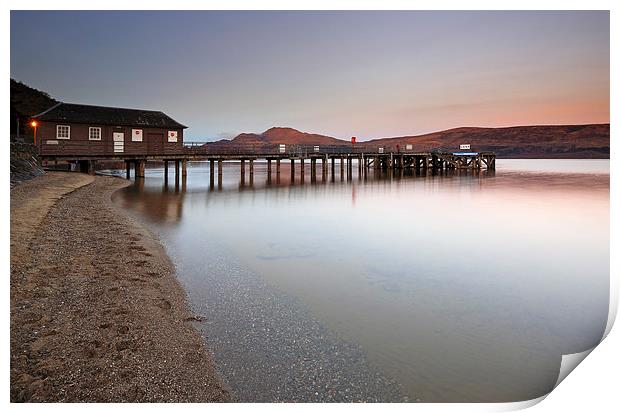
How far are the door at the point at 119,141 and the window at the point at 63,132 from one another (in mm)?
2280

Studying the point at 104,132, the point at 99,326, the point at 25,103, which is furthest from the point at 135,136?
the point at 99,326

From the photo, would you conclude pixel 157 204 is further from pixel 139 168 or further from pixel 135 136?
pixel 139 168

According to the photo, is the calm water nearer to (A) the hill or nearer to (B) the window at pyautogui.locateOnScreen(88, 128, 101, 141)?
(B) the window at pyautogui.locateOnScreen(88, 128, 101, 141)

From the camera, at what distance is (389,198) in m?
19.0

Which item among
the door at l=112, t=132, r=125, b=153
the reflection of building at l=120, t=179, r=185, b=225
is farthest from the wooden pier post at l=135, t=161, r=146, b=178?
the reflection of building at l=120, t=179, r=185, b=225

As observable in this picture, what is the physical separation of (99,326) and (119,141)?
902 inches

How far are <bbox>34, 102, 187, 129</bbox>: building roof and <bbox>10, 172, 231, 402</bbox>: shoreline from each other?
1789 cm

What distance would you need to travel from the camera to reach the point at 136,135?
25203 mm

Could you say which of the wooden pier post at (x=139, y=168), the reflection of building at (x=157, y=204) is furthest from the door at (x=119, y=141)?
the reflection of building at (x=157, y=204)

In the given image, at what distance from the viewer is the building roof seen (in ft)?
74.6

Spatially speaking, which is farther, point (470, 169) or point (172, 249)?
point (470, 169)

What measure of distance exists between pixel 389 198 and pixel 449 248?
9.94m
